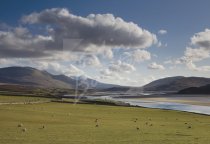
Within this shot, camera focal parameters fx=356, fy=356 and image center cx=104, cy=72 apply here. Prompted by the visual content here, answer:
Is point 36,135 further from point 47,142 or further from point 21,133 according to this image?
point 47,142

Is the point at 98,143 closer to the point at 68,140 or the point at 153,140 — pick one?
A: the point at 68,140

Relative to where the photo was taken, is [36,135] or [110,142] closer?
[110,142]

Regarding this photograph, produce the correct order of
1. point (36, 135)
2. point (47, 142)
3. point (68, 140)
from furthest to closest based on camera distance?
1. point (36, 135)
2. point (68, 140)
3. point (47, 142)

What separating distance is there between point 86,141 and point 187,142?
8396mm

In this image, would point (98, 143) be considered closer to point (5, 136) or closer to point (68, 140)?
point (68, 140)

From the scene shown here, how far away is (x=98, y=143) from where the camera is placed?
90.4 ft

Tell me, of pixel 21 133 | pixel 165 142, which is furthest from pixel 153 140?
pixel 21 133

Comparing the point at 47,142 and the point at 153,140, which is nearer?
the point at 47,142

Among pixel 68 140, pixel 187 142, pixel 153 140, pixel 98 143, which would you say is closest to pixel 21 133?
pixel 68 140

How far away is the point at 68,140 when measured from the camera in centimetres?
2900

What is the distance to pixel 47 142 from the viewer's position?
27.2 m

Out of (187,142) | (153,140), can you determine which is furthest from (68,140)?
(187,142)

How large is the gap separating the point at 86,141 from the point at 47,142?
3274 mm

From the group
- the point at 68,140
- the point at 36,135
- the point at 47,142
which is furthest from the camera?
the point at 36,135
